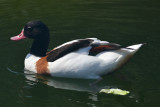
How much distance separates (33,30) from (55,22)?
2.39 m

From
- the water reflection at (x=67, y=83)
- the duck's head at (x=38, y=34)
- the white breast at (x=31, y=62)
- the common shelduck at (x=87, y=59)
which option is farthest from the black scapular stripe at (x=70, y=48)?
the duck's head at (x=38, y=34)

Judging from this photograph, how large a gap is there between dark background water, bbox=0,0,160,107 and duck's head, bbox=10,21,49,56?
49 centimetres

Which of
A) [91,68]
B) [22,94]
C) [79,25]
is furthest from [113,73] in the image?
[79,25]

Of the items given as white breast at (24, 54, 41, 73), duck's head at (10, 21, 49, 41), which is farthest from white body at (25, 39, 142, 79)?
duck's head at (10, 21, 49, 41)

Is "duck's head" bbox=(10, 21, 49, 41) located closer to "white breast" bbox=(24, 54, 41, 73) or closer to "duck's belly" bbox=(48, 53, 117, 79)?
"white breast" bbox=(24, 54, 41, 73)

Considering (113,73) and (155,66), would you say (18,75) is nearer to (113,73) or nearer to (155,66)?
(113,73)

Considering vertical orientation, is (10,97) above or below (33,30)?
below

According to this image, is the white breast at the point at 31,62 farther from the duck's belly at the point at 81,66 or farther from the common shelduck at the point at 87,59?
the duck's belly at the point at 81,66

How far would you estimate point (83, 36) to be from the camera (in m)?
8.74

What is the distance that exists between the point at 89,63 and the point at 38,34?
4.46ft

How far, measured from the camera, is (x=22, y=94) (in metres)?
6.34

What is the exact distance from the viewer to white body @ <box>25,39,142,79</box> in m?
6.66

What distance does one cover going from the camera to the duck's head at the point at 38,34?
734 centimetres

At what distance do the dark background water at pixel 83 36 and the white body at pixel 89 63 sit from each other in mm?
182
